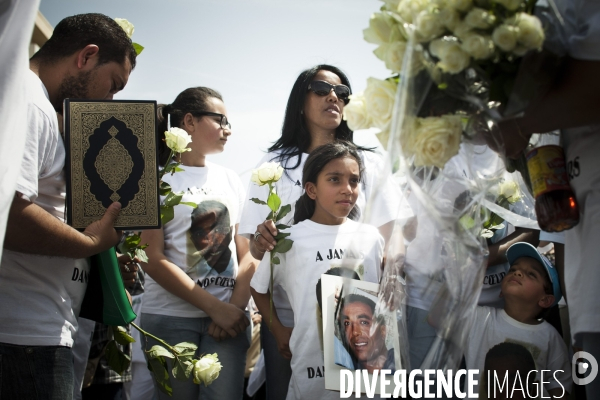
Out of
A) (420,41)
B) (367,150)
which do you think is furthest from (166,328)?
(420,41)

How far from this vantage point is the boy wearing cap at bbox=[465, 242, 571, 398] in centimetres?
310

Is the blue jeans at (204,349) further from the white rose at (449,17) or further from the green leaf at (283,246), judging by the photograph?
the white rose at (449,17)

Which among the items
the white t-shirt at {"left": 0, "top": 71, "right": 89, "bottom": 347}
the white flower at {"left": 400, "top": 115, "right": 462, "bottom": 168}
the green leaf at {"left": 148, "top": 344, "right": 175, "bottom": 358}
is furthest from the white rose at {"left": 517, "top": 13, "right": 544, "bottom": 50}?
the green leaf at {"left": 148, "top": 344, "right": 175, "bottom": 358}

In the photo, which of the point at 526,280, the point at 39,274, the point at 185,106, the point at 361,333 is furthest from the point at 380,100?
the point at 185,106

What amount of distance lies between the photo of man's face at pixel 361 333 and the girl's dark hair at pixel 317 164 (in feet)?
3.49

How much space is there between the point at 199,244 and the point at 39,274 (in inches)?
57.4

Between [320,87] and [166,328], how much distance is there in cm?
180

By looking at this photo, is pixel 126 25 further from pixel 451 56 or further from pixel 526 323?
pixel 526 323

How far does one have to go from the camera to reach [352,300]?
247cm

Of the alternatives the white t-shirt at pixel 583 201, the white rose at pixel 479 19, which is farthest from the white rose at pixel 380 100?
the white t-shirt at pixel 583 201

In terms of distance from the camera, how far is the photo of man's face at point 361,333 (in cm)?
212

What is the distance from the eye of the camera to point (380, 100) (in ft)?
5.65

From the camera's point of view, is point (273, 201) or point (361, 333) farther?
point (273, 201)

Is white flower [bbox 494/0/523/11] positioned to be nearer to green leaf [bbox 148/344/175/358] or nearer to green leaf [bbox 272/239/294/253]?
green leaf [bbox 272/239/294/253]
